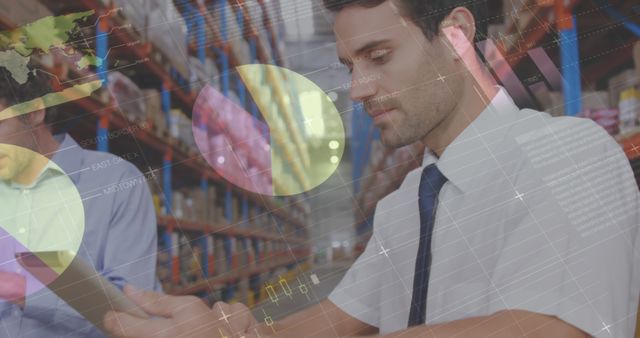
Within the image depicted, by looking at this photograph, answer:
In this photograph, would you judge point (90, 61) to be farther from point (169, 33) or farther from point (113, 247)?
point (113, 247)

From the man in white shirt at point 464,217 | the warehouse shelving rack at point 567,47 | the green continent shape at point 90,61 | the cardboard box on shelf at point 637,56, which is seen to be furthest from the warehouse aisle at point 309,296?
the cardboard box on shelf at point 637,56

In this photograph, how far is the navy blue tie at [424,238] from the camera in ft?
2.85

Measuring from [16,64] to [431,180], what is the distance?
0.69m

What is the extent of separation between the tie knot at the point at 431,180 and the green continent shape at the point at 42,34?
614 millimetres

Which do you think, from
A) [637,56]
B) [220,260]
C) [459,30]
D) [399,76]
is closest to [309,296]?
[220,260]

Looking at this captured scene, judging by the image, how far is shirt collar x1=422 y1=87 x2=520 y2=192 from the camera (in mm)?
905

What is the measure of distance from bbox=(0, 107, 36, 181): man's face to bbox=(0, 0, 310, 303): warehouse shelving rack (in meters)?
0.07

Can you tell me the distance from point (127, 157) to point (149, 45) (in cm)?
21

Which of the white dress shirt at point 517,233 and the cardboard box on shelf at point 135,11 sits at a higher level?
the cardboard box on shelf at point 135,11

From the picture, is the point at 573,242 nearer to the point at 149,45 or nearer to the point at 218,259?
the point at 218,259

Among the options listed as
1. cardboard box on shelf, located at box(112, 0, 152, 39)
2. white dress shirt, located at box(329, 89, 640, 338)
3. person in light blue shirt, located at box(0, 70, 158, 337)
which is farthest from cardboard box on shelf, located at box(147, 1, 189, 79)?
white dress shirt, located at box(329, 89, 640, 338)

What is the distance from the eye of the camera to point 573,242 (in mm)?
859
